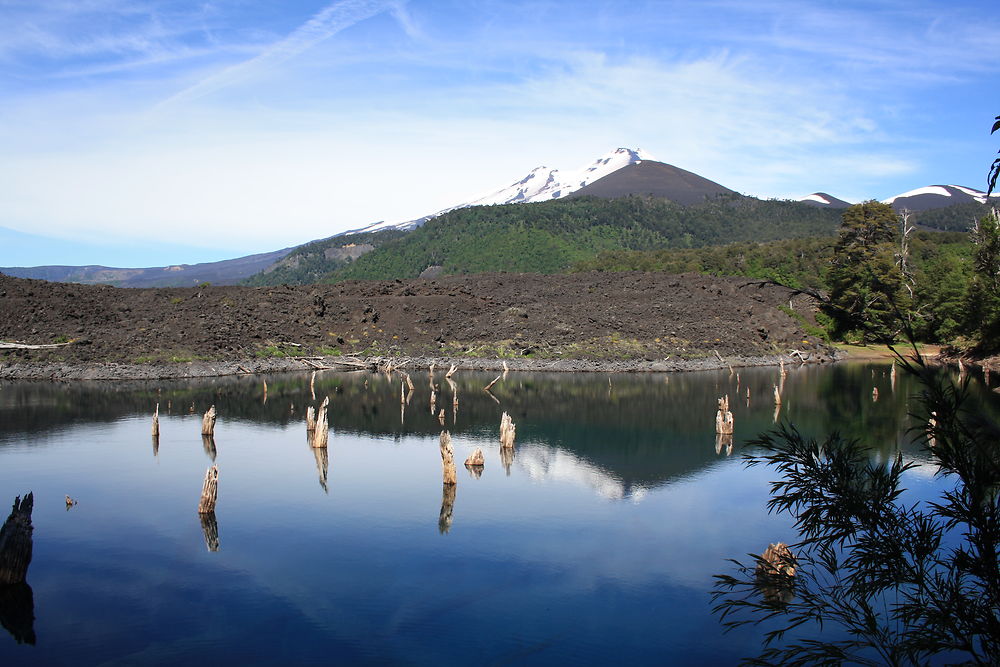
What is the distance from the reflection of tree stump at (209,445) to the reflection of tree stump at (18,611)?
49.1 ft

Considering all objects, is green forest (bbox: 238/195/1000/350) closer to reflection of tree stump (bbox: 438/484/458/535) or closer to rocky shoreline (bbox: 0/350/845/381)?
Result: rocky shoreline (bbox: 0/350/845/381)

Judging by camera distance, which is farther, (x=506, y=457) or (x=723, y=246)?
(x=723, y=246)

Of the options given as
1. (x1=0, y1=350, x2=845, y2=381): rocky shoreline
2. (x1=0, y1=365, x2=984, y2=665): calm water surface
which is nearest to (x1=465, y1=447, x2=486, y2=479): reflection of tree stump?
(x1=0, y1=365, x2=984, y2=665): calm water surface

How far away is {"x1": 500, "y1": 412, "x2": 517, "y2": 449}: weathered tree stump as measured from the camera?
3331 cm

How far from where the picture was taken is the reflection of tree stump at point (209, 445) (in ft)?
111

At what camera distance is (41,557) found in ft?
66.7

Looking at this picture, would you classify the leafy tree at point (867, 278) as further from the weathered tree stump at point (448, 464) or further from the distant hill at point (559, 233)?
the distant hill at point (559, 233)

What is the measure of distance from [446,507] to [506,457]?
309 inches

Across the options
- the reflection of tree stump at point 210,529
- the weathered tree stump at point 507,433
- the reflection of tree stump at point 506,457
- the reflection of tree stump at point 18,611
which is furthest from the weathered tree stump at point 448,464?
the reflection of tree stump at point 18,611

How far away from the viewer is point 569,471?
3097cm

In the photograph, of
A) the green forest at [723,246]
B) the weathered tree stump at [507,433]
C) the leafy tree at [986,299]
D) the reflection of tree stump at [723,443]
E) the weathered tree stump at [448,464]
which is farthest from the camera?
the green forest at [723,246]

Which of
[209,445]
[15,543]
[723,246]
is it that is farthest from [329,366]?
[723,246]

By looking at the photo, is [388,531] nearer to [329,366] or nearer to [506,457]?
[506,457]

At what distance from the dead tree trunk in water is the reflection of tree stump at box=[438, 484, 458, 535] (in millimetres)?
10414
